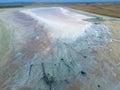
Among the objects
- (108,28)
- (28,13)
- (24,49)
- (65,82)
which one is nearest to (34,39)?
(24,49)

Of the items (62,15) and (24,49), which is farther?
(62,15)

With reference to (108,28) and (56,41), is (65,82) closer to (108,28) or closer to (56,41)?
(56,41)

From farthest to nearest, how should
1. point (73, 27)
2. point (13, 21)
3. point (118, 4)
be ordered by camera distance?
point (118, 4), point (13, 21), point (73, 27)

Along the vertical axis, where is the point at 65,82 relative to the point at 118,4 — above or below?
above

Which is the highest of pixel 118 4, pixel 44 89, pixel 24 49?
pixel 24 49

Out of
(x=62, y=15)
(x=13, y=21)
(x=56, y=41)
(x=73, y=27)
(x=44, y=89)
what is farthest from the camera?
(x=62, y=15)

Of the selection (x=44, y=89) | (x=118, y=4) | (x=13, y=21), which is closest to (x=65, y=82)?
(x=44, y=89)

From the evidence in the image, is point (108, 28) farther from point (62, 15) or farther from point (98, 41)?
point (62, 15)
